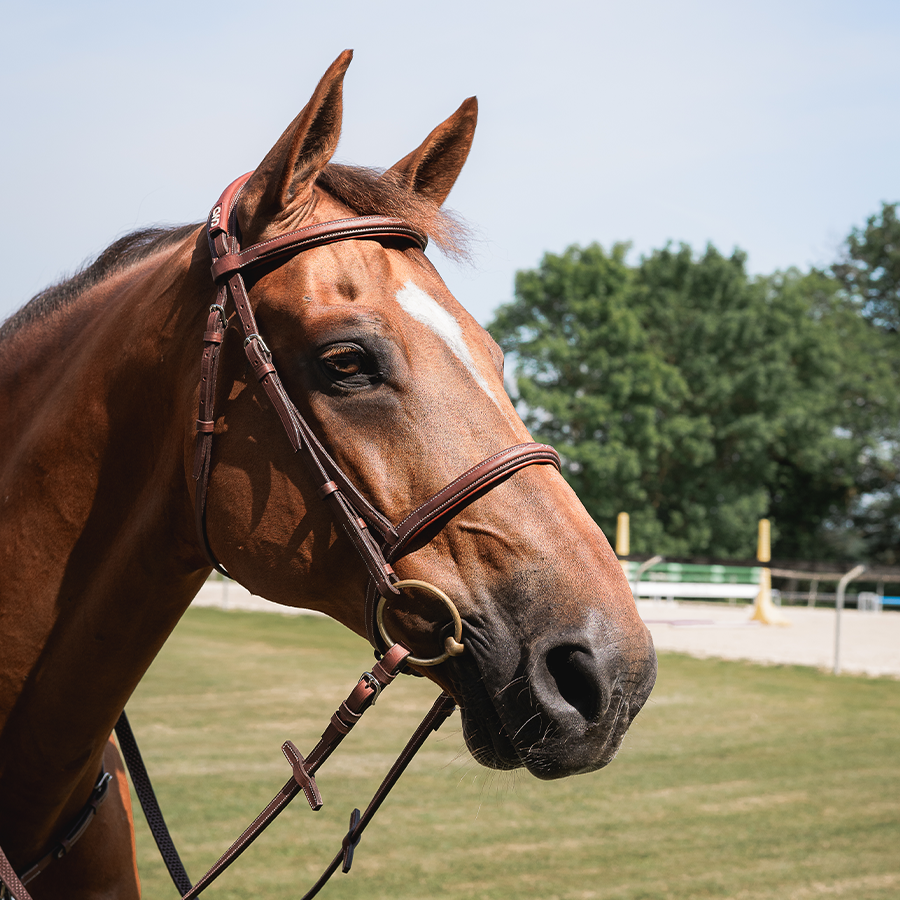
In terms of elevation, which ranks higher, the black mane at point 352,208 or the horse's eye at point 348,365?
the black mane at point 352,208

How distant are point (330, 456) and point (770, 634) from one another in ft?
63.7

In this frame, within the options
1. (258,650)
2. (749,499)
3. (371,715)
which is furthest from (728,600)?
(371,715)

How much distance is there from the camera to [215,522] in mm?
1882

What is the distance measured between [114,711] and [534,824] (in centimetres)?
517

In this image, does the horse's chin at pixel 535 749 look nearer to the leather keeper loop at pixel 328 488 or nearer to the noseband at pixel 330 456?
the noseband at pixel 330 456

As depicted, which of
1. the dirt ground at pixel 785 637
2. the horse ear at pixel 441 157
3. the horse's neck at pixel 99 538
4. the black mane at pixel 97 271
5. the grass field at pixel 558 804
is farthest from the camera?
Result: the dirt ground at pixel 785 637

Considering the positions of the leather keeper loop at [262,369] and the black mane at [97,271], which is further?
the black mane at [97,271]

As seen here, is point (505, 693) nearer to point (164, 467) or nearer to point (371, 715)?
point (164, 467)

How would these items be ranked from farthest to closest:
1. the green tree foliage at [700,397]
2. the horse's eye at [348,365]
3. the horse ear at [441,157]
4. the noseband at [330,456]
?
the green tree foliage at [700,397] → the horse ear at [441,157] → the horse's eye at [348,365] → the noseband at [330,456]

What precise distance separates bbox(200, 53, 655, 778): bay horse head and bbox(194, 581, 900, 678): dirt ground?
963cm

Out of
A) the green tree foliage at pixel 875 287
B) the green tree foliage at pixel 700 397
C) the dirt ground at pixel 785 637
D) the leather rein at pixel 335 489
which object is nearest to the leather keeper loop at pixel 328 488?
the leather rein at pixel 335 489

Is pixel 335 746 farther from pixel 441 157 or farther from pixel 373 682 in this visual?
pixel 441 157

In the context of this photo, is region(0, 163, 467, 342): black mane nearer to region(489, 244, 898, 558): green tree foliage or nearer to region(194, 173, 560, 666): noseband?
region(194, 173, 560, 666): noseband

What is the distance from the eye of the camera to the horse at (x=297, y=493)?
166 centimetres
